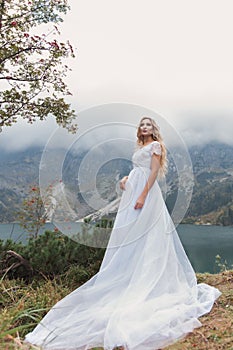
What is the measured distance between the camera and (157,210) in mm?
4062

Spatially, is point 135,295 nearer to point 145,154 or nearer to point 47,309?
point 47,309

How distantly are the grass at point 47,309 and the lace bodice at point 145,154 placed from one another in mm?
1792

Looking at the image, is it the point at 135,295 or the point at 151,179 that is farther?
the point at 151,179

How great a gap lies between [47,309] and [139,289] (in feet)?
3.92

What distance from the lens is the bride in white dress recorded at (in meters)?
3.06

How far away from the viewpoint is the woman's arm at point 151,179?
3980 millimetres

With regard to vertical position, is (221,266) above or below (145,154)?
below

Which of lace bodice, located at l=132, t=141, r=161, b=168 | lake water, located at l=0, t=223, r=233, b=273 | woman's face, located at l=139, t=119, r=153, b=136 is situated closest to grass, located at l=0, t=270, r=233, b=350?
lake water, located at l=0, t=223, r=233, b=273

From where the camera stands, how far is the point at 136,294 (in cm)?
353

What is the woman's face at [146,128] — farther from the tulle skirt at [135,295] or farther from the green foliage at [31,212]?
the green foliage at [31,212]

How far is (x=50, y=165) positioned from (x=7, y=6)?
2.96 meters

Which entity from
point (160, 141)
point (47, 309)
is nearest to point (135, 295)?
point (47, 309)

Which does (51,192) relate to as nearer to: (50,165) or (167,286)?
(50,165)

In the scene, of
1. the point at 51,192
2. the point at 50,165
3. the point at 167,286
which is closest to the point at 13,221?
the point at 51,192
